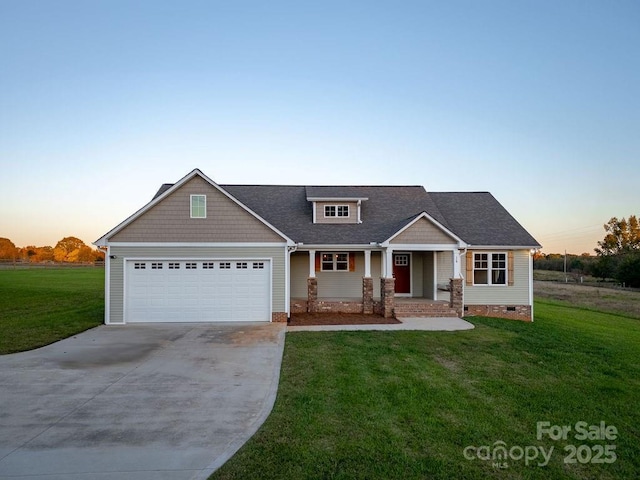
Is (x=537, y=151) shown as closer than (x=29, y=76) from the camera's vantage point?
No

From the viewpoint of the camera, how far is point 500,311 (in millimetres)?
16188

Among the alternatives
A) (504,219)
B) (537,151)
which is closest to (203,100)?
(504,219)

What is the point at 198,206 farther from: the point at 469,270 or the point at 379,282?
the point at 469,270

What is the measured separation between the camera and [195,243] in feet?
45.2

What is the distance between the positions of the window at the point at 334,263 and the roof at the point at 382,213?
139 cm

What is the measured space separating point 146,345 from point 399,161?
1780 centimetres

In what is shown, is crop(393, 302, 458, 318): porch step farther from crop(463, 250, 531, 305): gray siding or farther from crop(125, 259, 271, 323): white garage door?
crop(125, 259, 271, 323): white garage door

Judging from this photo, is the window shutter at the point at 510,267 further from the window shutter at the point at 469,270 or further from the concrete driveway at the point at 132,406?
the concrete driveway at the point at 132,406

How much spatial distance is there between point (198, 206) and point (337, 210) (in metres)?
6.50

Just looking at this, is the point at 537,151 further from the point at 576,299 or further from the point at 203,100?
the point at 203,100

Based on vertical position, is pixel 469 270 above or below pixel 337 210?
below

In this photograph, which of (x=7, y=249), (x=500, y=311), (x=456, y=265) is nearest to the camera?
(x=456, y=265)

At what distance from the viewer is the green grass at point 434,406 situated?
13.3ft

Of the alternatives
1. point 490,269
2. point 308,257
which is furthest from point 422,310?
point 308,257
